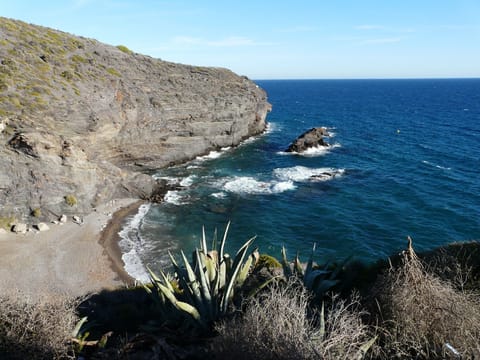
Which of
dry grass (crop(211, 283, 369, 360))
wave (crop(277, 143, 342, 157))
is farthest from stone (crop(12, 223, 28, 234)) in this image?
wave (crop(277, 143, 342, 157))

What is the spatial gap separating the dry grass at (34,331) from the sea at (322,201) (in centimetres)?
1456

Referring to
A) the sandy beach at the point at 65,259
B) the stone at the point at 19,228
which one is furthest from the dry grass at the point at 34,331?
the stone at the point at 19,228

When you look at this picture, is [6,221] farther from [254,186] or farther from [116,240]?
[254,186]

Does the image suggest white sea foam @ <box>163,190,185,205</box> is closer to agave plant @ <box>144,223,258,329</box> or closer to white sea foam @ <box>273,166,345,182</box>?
white sea foam @ <box>273,166,345,182</box>

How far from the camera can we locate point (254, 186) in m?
39.4

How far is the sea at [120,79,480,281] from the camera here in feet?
87.5

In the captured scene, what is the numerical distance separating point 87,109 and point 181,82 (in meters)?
20.6

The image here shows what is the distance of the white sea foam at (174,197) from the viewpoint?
113ft

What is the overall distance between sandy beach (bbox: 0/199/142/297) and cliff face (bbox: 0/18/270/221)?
3.08 m

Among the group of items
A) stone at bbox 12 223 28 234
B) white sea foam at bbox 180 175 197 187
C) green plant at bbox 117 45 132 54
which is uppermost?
green plant at bbox 117 45 132 54

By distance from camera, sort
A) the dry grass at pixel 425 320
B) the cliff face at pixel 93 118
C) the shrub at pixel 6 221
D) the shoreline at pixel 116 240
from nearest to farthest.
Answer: the dry grass at pixel 425 320 → the shoreline at pixel 116 240 → the shrub at pixel 6 221 → the cliff face at pixel 93 118

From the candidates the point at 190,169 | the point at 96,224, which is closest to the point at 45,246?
the point at 96,224

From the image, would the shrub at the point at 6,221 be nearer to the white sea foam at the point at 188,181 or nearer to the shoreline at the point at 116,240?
the shoreline at the point at 116,240

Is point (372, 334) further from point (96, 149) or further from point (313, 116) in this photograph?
point (313, 116)
